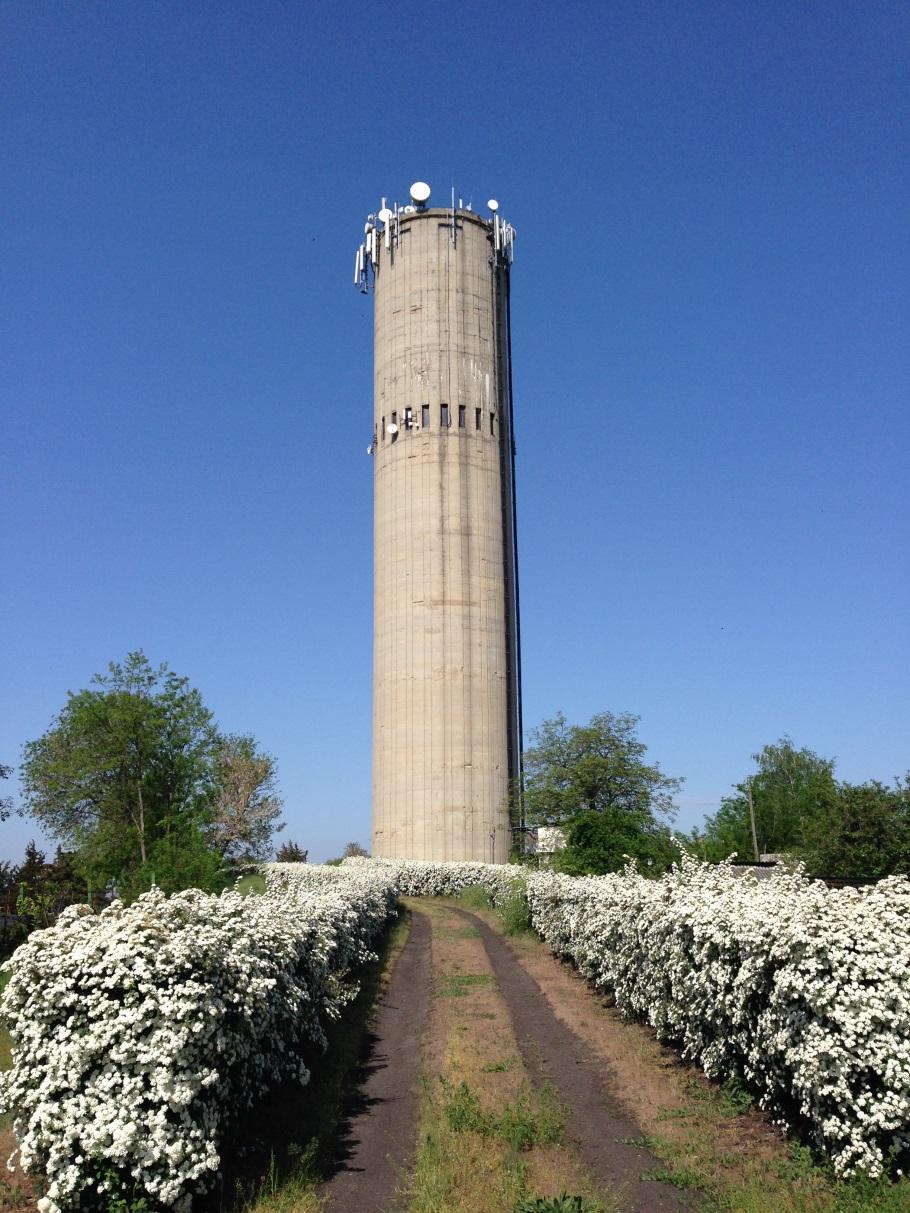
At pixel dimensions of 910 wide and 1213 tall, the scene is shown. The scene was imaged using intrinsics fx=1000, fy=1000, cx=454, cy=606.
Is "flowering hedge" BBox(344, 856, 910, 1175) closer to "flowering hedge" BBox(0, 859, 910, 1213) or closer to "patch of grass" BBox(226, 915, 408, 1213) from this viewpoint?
"flowering hedge" BBox(0, 859, 910, 1213)

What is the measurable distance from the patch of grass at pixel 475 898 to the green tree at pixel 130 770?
13.1 m

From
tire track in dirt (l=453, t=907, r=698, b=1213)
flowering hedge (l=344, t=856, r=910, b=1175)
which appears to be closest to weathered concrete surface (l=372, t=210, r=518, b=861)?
tire track in dirt (l=453, t=907, r=698, b=1213)

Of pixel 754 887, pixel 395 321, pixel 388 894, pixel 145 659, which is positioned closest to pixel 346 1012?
pixel 754 887

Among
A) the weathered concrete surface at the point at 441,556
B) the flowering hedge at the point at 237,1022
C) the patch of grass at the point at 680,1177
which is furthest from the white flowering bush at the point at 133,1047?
the weathered concrete surface at the point at 441,556

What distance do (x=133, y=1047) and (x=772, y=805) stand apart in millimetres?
81281

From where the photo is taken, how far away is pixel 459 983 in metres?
21.6

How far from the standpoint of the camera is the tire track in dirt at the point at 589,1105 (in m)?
9.41

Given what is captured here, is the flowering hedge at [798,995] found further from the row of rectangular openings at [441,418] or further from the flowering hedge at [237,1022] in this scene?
the row of rectangular openings at [441,418]

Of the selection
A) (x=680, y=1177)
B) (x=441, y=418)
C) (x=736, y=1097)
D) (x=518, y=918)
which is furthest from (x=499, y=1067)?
(x=441, y=418)

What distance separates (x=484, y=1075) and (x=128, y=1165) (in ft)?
20.3

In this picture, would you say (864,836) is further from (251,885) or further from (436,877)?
(436,877)

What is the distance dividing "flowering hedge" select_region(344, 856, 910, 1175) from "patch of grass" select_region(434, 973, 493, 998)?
18.7ft

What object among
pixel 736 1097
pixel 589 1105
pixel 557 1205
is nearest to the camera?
pixel 557 1205

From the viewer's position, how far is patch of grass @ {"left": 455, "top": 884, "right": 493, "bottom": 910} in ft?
150
